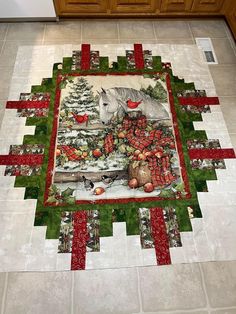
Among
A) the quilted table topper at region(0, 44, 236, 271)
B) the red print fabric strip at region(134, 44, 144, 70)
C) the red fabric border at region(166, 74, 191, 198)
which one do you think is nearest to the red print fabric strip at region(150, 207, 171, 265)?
the quilted table topper at region(0, 44, 236, 271)

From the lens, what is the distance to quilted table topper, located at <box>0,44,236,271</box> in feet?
5.02

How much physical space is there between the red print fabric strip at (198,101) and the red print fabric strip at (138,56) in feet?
1.28

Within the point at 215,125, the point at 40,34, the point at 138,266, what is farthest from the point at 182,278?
the point at 40,34

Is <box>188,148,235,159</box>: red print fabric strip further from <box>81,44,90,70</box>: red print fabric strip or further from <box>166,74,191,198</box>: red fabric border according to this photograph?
<box>81,44,90,70</box>: red print fabric strip

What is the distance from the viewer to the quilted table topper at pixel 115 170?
60.2 inches

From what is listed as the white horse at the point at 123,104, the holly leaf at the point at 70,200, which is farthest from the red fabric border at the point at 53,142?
the white horse at the point at 123,104

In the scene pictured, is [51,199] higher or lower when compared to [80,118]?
lower

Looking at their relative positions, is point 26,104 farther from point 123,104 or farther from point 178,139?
point 178,139

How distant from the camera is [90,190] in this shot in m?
1.68

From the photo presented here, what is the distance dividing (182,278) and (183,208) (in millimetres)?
354

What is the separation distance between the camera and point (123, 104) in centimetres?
199

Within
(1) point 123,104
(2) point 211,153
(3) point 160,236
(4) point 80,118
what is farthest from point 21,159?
(2) point 211,153

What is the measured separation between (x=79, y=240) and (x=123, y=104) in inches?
35.9

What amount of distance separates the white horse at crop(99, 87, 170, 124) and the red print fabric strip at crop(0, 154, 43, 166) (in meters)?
0.46
